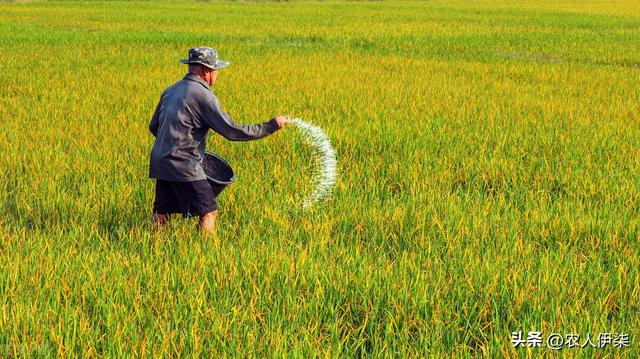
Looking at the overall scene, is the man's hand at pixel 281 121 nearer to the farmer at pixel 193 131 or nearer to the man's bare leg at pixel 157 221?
the farmer at pixel 193 131

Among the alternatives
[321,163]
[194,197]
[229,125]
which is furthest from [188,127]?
[321,163]

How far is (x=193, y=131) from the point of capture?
285 centimetres

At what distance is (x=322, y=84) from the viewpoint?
7.86 meters

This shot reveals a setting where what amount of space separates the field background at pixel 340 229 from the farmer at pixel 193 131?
216 millimetres

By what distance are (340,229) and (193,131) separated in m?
0.88

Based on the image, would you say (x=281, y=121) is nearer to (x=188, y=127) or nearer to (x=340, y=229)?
(x=188, y=127)

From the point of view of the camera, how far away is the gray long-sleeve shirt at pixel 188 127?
277 cm

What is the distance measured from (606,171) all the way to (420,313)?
2.55m

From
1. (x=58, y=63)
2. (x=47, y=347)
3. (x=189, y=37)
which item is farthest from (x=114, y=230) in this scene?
(x=189, y=37)

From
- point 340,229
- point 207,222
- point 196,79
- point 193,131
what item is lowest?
A: point 340,229

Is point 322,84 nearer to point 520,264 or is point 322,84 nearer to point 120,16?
point 520,264

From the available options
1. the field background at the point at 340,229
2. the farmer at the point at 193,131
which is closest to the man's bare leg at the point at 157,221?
the field background at the point at 340,229

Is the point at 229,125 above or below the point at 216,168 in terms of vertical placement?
above

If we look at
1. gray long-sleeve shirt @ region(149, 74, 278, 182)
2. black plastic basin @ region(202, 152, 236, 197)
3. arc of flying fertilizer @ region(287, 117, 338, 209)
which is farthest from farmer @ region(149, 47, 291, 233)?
arc of flying fertilizer @ region(287, 117, 338, 209)
